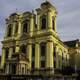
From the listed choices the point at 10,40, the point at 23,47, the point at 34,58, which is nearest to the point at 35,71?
the point at 34,58

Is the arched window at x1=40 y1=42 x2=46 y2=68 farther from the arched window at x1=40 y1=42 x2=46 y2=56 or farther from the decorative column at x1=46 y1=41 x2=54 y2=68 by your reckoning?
the decorative column at x1=46 y1=41 x2=54 y2=68

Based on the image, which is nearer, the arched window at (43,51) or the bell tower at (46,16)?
the arched window at (43,51)

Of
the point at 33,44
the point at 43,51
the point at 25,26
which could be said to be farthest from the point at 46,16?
the point at 43,51

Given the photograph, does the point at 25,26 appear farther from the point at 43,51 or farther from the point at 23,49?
the point at 43,51

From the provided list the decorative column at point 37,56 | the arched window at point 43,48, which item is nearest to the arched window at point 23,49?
the decorative column at point 37,56

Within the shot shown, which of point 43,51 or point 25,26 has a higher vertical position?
point 25,26

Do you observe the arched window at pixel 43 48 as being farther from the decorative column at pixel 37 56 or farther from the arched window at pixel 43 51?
the decorative column at pixel 37 56

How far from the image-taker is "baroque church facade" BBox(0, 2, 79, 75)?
48.8 m

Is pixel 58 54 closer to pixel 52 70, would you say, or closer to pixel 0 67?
pixel 52 70

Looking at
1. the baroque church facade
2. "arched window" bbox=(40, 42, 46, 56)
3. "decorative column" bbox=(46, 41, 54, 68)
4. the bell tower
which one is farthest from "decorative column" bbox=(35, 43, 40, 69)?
the bell tower

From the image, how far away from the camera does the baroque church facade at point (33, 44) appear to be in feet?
160

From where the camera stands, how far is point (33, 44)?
171 ft

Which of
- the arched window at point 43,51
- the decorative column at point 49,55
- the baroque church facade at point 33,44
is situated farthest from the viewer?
the arched window at point 43,51

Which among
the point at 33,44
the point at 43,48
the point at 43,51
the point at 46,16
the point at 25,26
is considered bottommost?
the point at 43,51
